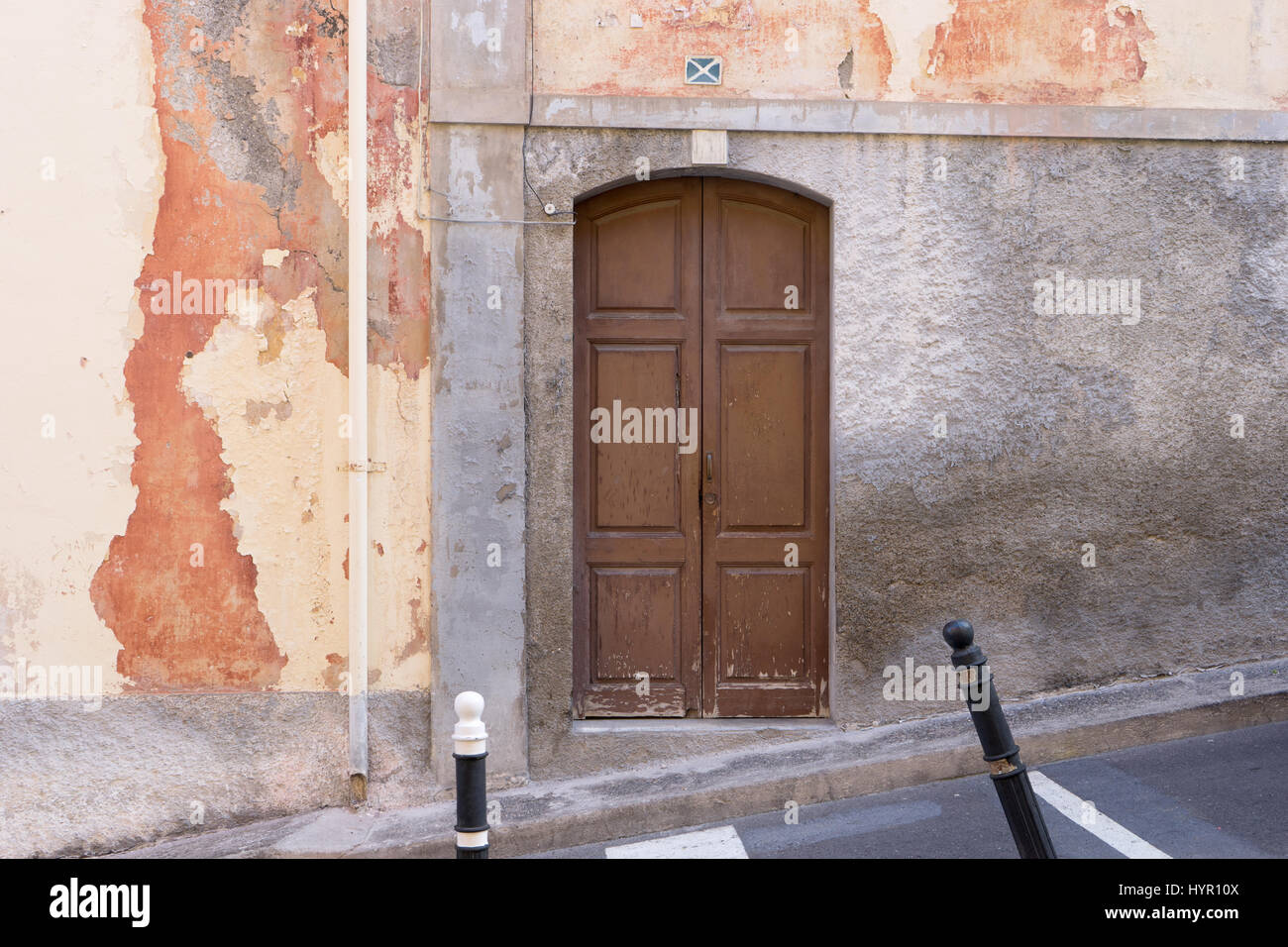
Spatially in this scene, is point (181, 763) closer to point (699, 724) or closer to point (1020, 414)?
point (699, 724)

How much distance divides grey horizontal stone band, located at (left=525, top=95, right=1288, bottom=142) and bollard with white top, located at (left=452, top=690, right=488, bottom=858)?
3.23 metres

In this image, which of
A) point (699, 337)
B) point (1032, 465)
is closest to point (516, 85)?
point (699, 337)

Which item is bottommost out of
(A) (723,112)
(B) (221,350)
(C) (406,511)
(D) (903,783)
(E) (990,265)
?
(D) (903,783)

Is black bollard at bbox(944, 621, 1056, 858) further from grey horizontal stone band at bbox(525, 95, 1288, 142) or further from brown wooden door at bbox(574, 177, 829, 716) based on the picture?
grey horizontal stone band at bbox(525, 95, 1288, 142)

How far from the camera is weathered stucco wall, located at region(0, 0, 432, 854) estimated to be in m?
5.18

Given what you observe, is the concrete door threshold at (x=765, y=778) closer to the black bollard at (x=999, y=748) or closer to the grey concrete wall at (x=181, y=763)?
the grey concrete wall at (x=181, y=763)

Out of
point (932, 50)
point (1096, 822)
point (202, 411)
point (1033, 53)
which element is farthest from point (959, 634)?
point (202, 411)

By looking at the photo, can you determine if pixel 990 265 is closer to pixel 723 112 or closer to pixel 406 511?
pixel 723 112

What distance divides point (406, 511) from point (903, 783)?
2.74 meters

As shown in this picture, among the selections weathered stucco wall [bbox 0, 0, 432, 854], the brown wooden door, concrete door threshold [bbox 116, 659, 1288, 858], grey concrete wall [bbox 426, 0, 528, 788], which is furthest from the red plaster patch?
concrete door threshold [bbox 116, 659, 1288, 858]

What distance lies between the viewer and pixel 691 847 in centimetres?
471

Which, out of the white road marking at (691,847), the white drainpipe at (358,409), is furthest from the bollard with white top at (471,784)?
the white drainpipe at (358,409)

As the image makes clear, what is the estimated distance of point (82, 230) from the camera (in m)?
5.20

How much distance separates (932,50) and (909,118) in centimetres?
39
